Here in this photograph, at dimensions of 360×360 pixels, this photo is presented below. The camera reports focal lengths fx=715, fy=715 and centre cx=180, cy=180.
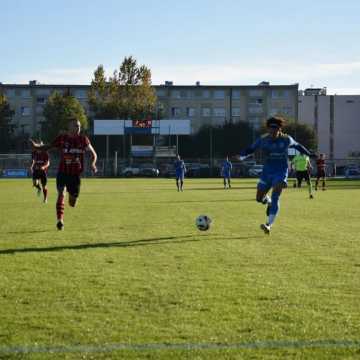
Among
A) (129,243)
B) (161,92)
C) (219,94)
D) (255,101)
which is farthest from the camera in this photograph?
(255,101)

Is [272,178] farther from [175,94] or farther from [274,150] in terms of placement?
[175,94]

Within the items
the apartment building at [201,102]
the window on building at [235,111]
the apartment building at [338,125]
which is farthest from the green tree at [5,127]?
the apartment building at [338,125]

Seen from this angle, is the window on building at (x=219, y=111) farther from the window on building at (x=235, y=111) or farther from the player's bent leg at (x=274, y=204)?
the player's bent leg at (x=274, y=204)

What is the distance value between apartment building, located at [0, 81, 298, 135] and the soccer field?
101883 millimetres

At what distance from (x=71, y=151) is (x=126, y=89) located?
77948mm

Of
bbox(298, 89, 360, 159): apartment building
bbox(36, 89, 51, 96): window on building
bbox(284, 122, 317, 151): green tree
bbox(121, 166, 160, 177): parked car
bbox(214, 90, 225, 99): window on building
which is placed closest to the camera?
bbox(121, 166, 160, 177): parked car

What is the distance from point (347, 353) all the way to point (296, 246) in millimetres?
6094

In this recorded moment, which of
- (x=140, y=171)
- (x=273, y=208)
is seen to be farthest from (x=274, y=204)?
(x=140, y=171)

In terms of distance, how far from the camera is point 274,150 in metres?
13.4

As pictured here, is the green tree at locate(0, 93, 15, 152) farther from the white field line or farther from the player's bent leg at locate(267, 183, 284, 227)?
the white field line

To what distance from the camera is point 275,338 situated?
5.48 metres

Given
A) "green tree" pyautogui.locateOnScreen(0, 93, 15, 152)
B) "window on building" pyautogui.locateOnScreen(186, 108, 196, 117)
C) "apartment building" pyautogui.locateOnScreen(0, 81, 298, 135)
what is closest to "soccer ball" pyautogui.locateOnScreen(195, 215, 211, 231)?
"green tree" pyautogui.locateOnScreen(0, 93, 15, 152)

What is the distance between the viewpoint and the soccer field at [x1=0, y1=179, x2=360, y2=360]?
5277 millimetres

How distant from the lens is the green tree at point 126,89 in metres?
90.4
